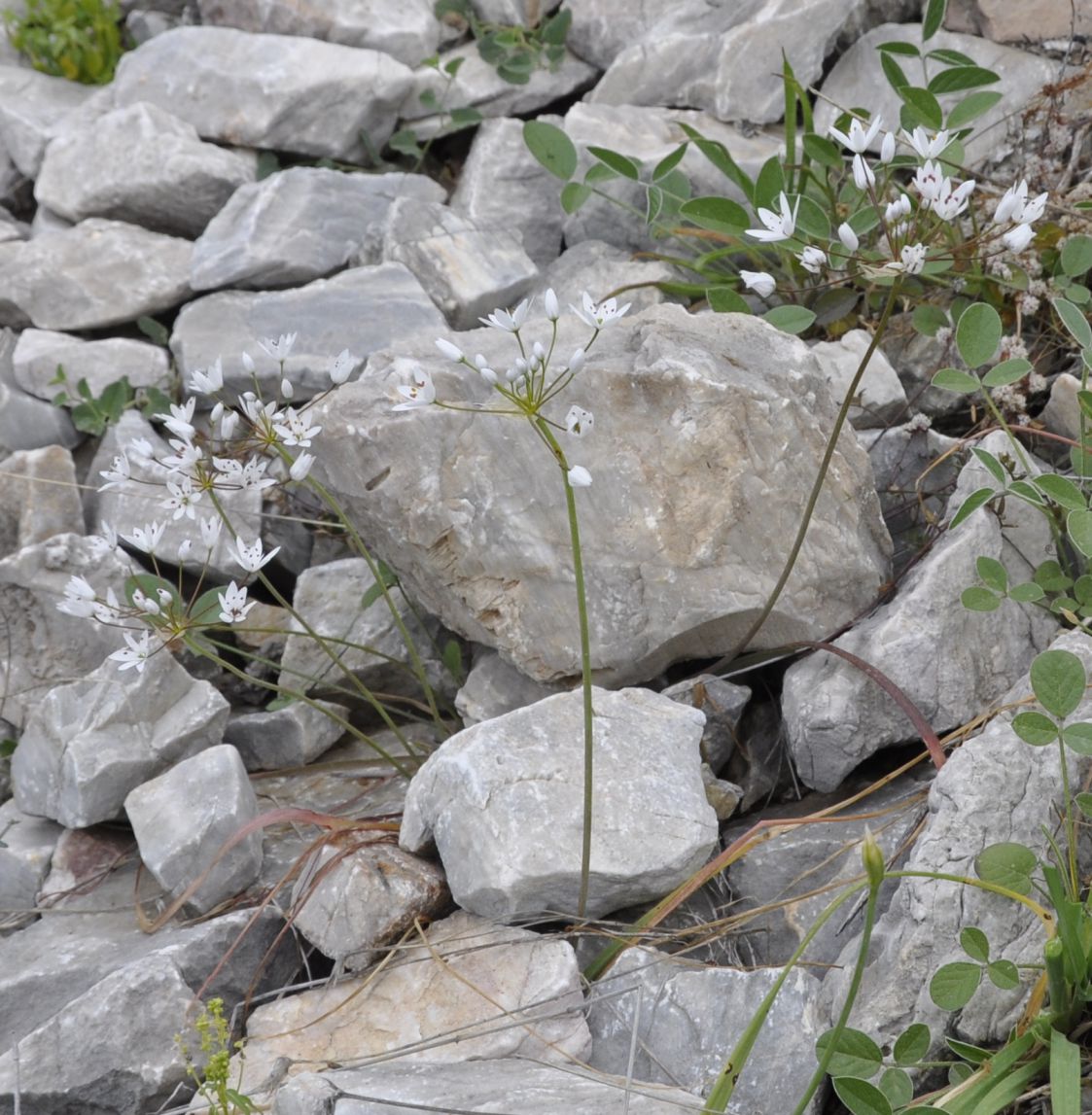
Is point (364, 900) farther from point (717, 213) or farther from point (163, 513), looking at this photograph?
point (717, 213)

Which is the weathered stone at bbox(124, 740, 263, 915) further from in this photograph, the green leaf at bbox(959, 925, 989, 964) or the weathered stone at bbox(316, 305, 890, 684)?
the green leaf at bbox(959, 925, 989, 964)

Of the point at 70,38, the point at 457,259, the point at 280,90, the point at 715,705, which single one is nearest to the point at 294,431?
the point at 715,705

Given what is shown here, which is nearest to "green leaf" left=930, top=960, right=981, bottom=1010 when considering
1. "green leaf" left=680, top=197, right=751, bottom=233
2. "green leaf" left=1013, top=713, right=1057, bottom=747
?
"green leaf" left=1013, top=713, right=1057, bottom=747

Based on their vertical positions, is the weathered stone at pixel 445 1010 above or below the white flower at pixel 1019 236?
below

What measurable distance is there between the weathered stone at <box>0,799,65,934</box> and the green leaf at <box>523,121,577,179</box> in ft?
7.08

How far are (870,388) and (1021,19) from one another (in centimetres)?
154

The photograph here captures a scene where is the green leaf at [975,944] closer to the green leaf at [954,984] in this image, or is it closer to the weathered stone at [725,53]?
the green leaf at [954,984]

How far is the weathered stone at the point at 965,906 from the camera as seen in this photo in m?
2.08

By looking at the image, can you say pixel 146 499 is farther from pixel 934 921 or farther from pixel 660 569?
pixel 934 921

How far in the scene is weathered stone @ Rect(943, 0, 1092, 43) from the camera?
3.95m

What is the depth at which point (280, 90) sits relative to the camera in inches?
177

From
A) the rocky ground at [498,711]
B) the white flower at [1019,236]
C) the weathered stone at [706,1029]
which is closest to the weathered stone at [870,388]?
the rocky ground at [498,711]

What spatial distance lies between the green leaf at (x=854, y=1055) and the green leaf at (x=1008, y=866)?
330 millimetres

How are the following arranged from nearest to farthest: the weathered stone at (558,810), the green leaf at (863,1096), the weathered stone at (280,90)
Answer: the green leaf at (863,1096)
the weathered stone at (558,810)
the weathered stone at (280,90)
